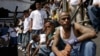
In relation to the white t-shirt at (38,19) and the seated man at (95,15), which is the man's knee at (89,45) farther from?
the white t-shirt at (38,19)

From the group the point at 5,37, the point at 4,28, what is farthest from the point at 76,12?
the point at 4,28

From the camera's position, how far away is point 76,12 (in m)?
11.9

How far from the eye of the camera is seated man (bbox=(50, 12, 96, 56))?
6.39m

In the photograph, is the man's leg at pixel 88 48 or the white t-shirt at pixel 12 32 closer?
the man's leg at pixel 88 48

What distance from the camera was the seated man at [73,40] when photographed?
6395 millimetres

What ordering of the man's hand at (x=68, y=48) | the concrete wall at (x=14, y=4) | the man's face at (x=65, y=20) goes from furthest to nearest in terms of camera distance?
the concrete wall at (x=14, y=4) → the man's face at (x=65, y=20) → the man's hand at (x=68, y=48)

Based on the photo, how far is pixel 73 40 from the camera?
666 centimetres

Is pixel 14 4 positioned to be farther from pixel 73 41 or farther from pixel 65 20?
pixel 73 41

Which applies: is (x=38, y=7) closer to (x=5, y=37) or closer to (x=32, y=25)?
(x=32, y=25)

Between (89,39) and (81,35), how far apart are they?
20cm

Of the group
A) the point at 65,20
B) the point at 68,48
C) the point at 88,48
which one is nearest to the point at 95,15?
the point at 65,20

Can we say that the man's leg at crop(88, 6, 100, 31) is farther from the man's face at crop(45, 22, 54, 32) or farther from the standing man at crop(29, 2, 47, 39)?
the standing man at crop(29, 2, 47, 39)

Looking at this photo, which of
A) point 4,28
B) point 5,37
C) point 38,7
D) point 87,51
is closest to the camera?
point 87,51

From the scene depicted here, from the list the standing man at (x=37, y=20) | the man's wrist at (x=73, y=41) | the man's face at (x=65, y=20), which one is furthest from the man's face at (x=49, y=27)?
the standing man at (x=37, y=20)
